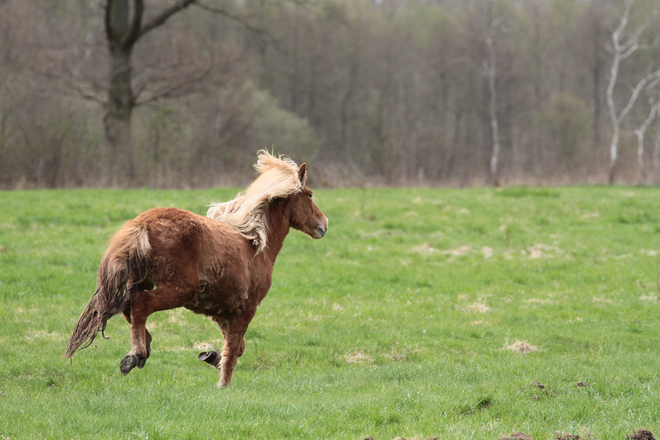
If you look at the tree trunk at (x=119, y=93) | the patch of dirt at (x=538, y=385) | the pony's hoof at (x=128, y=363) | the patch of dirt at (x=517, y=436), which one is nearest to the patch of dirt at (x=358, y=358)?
the patch of dirt at (x=538, y=385)

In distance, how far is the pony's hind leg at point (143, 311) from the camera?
4664mm

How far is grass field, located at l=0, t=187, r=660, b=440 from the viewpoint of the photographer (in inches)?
209

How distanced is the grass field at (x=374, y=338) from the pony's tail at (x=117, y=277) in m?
0.78

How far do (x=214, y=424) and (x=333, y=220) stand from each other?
14464mm

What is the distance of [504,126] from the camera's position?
53938 mm

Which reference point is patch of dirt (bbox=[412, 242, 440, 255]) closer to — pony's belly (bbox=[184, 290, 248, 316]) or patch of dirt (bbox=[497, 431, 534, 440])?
pony's belly (bbox=[184, 290, 248, 316])

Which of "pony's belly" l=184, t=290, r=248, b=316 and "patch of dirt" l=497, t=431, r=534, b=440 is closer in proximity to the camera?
"patch of dirt" l=497, t=431, r=534, b=440

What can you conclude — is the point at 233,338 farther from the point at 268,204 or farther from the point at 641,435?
the point at 641,435

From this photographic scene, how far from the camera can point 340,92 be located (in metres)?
53.9

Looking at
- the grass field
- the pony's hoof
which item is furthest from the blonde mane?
the pony's hoof

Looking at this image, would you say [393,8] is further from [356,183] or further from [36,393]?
[36,393]

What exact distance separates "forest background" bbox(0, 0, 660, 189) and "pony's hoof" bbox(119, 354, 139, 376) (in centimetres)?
2258

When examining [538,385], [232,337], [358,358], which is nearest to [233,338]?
[232,337]

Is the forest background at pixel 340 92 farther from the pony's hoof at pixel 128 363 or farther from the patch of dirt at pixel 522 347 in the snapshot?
the pony's hoof at pixel 128 363
